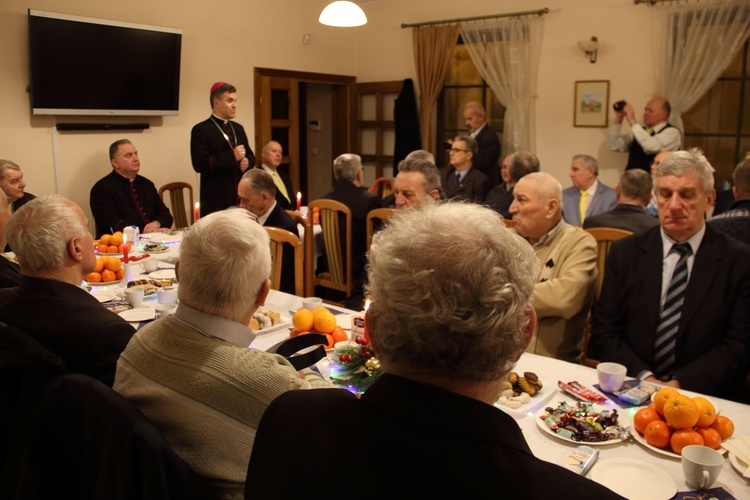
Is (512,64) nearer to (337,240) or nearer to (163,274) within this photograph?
(337,240)

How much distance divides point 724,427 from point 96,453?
1397 millimetres

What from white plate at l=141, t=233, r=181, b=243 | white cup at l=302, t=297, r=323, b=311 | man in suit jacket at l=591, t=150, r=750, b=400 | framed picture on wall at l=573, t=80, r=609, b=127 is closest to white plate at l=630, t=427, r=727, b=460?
man in suit jacket at l=591, t=150, r=750, b=400

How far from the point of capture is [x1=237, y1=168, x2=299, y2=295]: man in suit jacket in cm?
353

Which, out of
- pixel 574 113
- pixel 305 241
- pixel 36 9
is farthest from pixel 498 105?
pixel 36 9

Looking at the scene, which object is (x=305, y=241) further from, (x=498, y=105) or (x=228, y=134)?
(x=498, y=105)

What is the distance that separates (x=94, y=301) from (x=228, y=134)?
13.4ft

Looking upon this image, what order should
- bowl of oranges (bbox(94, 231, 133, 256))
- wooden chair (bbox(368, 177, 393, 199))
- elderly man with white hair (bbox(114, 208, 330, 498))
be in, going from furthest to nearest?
1. wooden chair (bbox(368, 177, 393, 199))
2. bowl of oranges (bbox(94, 231, 133, 256))
3. elderly man with white hair (bbox(114, 208, 330, 498))

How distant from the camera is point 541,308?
2.41 meters

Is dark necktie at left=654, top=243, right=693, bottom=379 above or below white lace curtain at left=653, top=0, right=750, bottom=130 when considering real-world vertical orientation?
below

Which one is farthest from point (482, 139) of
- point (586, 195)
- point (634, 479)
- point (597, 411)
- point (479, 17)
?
point (634, 479)

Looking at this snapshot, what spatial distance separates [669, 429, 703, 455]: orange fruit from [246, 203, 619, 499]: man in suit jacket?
0.76 metres

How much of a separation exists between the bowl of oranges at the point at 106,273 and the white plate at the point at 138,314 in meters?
0.53

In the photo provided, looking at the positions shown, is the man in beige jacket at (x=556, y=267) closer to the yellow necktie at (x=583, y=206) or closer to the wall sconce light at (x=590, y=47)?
the yellow necktie at (x=583, y=206)

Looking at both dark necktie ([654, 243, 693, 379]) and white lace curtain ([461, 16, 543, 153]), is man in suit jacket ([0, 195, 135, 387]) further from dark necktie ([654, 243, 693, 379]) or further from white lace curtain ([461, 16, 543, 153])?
white lace curtain ([461, 16, 543, 153])
